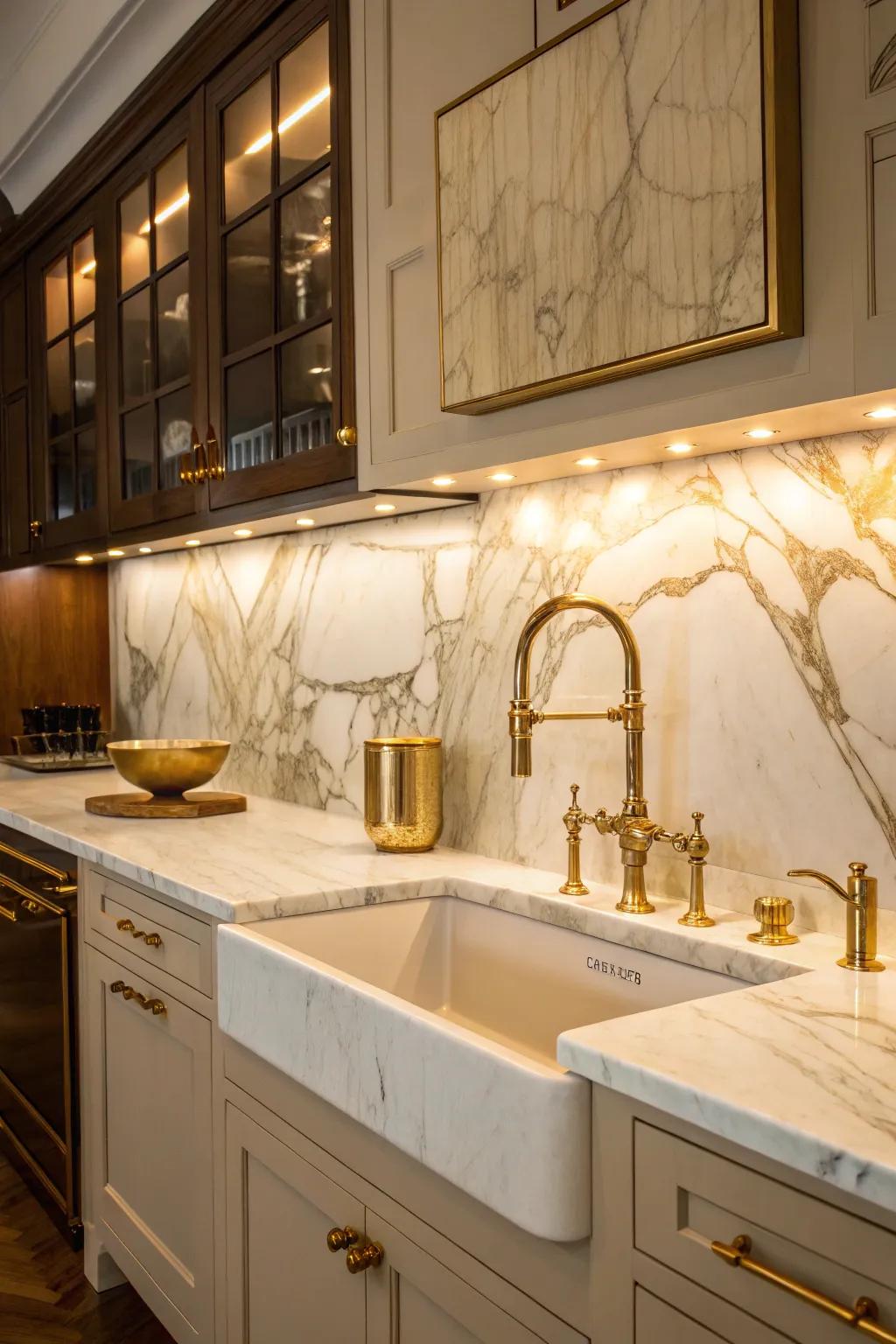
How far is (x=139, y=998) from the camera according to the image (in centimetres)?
Answer: 198

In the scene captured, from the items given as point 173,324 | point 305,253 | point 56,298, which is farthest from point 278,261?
point 56,298

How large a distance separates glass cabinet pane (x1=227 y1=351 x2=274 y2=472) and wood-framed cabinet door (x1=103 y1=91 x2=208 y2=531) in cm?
12

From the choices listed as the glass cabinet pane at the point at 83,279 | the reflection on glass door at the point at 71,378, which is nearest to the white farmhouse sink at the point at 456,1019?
the reflection on glass door at the point at 71,378

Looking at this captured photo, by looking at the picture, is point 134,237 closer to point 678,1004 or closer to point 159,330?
point 159,330

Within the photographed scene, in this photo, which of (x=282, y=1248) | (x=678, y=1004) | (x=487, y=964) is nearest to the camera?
(x=678, y=1004)

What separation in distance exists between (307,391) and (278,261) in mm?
294

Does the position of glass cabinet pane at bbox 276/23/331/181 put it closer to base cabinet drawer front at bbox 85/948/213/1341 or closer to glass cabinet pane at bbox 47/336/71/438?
glass cabinet pane at bbox 47/336/71/438

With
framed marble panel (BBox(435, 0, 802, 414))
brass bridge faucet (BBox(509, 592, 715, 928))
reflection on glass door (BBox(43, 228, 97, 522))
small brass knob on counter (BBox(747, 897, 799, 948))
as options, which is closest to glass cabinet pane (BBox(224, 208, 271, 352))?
framed marble panel (BBox(435, 0, 802, 414))

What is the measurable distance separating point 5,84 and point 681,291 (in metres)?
3.01

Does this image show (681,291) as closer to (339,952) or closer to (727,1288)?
(727,1288)

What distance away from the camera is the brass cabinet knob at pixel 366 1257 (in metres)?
1.30

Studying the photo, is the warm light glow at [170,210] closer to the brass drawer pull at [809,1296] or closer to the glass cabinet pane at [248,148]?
the glass cabinet pane at [248,148]

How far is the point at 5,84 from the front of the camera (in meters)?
3.41

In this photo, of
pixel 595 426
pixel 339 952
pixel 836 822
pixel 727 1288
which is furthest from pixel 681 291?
pixel 339 952
